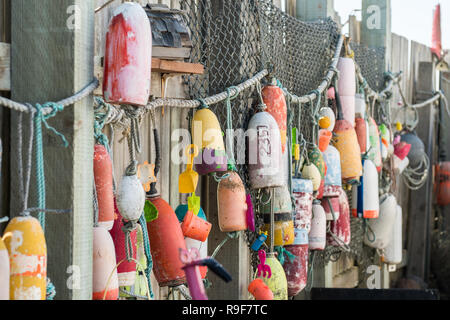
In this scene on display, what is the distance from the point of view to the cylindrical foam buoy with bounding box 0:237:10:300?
1.57 m

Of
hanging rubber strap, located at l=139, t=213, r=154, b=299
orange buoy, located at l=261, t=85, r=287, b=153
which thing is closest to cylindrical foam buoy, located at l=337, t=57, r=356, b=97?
orange buoy, located at l=261, t=85, r=287, b=153

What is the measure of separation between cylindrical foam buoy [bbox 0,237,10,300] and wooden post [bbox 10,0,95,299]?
0.84ft

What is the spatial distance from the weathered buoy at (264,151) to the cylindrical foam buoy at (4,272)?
157 cm

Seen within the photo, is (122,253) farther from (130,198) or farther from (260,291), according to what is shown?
(260,291)

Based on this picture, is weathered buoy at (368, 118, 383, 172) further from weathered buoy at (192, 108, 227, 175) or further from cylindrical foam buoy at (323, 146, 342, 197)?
weathered buoy at (192, 108, 227, 175)

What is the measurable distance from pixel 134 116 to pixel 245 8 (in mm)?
1140

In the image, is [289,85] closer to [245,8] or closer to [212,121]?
[245,8]

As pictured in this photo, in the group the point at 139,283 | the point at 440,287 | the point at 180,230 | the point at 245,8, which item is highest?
the point at 245,8

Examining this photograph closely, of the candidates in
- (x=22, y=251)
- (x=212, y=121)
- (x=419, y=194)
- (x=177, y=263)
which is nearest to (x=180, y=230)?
(x=177, y=263)

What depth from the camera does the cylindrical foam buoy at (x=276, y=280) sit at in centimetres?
304

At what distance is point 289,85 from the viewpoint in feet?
11.9

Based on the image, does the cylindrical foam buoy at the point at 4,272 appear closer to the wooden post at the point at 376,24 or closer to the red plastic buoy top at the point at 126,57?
the red plastic buoy top at the point at 126,57

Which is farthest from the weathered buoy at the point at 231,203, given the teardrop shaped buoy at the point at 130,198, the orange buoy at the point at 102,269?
the orange buoy at the point at 102,269

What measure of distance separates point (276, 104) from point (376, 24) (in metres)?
2.46
